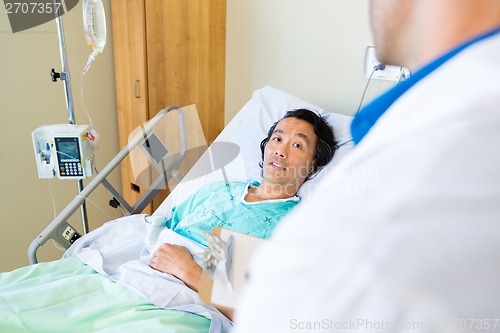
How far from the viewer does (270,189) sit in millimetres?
1792

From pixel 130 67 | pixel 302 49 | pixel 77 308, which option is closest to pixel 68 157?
pixel 77 308

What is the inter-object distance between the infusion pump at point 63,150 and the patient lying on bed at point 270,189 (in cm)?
48

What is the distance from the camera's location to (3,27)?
1924 millimetres

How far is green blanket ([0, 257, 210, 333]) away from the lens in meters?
1.12

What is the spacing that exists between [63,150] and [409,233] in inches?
62.3

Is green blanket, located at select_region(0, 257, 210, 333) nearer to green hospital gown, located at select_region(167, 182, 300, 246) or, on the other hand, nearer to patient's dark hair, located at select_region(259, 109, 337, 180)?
green hospital gown, located at select_region(167, 182, 300, 246)

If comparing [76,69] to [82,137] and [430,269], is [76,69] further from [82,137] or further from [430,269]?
[430,269]

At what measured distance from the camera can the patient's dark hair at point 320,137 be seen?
1.79 m

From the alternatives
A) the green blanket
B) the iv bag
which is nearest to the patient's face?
the green blanket

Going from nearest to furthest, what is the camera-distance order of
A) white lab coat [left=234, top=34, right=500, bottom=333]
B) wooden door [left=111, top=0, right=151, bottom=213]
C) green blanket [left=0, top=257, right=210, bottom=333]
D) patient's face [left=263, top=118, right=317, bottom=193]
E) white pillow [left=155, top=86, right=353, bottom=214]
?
white lab coat [left=234, top=34, right=500, bottom=333] < green blanket [left=0, top=257, right=210, bottom=333] < patient's face [left=263, top=118, right=317, bottom=193] < white pillow [left=155, top=86, right=353, bottom=214] < wooden door [left=111, top=0, right=151, bottom=213]

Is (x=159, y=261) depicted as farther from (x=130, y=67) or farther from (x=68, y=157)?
(x=130, y=67)

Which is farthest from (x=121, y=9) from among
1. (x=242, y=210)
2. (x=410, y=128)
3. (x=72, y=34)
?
(x=410, y=128)

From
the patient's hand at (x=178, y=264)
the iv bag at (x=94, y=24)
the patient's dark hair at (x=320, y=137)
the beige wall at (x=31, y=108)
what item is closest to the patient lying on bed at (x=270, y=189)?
the patient's dark hair at (x=320, y=137)

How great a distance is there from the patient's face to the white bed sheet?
0.27 ft
